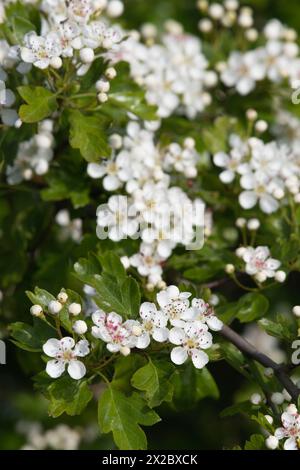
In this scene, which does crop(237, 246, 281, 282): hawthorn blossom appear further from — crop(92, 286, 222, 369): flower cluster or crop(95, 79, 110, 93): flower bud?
crop(95, 79, 110, 93): flower bud

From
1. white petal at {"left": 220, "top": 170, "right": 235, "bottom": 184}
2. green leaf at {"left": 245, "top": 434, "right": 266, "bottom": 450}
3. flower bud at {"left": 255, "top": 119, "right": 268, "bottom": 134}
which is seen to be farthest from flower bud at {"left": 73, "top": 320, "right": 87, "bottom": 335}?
flower bud at {"left": 255, "top": 119, "right": 268, "bottom": 134}

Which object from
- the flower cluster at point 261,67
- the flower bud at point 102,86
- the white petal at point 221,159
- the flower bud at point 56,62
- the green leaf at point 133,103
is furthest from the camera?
the flower cluster at point 261,67

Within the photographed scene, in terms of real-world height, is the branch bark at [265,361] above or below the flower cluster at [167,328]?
below

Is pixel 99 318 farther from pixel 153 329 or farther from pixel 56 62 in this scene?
pixel 56 62

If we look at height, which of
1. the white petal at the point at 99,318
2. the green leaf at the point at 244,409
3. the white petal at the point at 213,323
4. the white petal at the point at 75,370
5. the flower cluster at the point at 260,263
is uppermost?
the white petal at the point at 99,318

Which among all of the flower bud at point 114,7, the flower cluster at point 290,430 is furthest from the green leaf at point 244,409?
the flower bud at point 114,7

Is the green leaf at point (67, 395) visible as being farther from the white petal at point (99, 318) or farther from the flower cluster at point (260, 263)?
the flower cluster at point (260, 263)

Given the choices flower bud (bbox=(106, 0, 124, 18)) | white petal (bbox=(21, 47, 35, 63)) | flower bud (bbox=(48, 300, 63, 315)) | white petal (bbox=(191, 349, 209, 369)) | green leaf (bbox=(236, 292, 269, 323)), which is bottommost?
green leaf (bbox=(236, 292, 269, 323))
